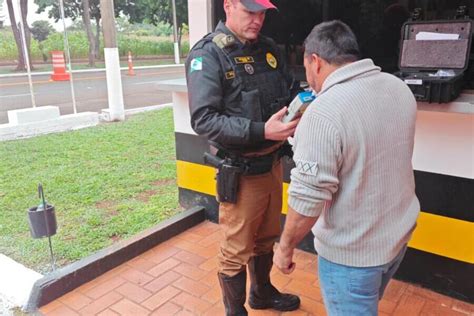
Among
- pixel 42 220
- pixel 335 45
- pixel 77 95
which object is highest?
pixel 335 45

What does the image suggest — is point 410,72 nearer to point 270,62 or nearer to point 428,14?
point 428,14

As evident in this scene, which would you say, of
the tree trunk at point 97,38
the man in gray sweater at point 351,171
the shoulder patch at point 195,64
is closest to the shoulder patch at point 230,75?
the shoulder patch at point 195,64

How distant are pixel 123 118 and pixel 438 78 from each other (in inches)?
278

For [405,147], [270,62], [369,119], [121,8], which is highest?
[121,8]

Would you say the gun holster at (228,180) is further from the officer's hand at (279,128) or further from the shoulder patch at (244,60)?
the shoulder patch at (244,60)

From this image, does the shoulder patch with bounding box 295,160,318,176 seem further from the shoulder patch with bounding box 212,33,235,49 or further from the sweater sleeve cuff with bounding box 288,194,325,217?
the shoulder patch with bounding box 212,33,235,49

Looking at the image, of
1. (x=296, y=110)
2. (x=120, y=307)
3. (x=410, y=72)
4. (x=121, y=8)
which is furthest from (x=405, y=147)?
(x=121, y=8)

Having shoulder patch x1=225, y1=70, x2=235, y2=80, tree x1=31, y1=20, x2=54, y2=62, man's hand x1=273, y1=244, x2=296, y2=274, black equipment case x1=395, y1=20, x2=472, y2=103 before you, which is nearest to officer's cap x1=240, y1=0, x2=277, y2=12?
shoulder patch x1=225, y1=70, x2=235, y2=80

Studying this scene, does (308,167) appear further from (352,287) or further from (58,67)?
(58,67)

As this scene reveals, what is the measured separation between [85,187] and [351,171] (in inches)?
146

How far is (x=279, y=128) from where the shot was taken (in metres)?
1.74

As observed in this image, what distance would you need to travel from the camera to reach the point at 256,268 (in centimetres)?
Answer: 236

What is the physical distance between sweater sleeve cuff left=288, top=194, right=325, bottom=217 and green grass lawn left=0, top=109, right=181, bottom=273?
221 cm

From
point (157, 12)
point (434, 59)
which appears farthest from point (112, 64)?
point (157, 12)
